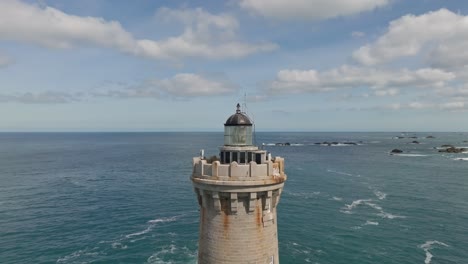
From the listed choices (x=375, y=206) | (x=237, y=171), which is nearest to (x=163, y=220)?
(x=375, y=206)

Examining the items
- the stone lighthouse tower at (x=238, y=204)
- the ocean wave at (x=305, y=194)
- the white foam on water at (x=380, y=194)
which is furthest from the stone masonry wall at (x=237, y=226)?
the white foam on water at (x=380, y=194)

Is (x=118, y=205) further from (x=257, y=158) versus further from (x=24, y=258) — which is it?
(x=257, y=158)

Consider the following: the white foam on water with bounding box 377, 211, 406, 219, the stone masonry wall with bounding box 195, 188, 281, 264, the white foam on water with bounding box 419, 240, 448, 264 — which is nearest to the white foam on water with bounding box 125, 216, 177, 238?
the white foam on water with bounding box 377, 211, 406, 219

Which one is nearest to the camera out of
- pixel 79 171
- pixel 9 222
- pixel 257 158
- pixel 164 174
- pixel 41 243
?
pixel 257 158

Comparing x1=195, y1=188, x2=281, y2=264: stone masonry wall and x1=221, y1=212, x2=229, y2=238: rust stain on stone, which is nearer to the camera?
x1=195, y1=188, x2=281, y2=264: stone masonry wall

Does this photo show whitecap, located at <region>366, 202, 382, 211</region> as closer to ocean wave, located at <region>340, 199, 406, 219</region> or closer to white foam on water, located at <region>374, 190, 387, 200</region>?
ocean wave, located at <region>340, 199, 406, 219</region>

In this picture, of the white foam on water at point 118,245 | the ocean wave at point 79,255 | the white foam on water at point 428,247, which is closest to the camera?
the white foam on water at point 428,247

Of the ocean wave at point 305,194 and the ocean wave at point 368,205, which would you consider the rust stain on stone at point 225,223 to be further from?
the ocean wave at point 305,194

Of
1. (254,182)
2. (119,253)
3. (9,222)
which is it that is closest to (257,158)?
(254,182)

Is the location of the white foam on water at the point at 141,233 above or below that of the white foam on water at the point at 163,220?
below
